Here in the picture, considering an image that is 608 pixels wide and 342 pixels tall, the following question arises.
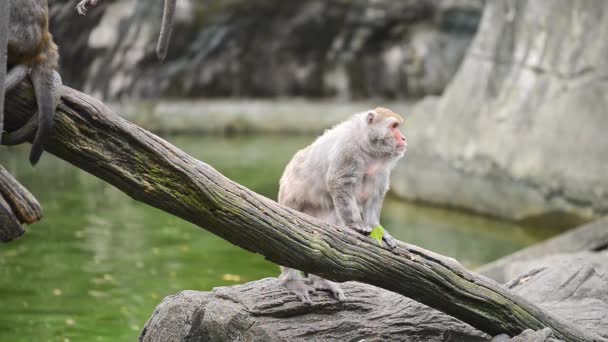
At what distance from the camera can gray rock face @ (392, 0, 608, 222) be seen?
410 inches

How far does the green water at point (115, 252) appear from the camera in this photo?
698cm

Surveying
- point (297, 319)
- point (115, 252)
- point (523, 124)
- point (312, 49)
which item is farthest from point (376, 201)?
point (312, 49)

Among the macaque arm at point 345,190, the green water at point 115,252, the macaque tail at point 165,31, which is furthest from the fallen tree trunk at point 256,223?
the green water at point 115,252

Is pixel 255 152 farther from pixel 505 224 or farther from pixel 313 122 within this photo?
pixel 505 224

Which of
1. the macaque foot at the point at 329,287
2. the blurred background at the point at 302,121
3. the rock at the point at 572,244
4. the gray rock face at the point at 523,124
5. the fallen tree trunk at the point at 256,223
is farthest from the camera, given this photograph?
the gray rock face at the point at 523,124

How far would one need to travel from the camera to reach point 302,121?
1780 cm

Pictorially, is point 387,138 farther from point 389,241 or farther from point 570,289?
point 570,289

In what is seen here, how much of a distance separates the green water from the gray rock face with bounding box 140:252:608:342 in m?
1.84

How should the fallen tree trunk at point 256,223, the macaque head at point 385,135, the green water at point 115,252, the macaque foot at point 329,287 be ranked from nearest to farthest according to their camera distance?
the fallen tree trunk at point 256,223 → the macaque head at point 385,135 → the macaque foot at point 329,287 → the green water at point 115,252

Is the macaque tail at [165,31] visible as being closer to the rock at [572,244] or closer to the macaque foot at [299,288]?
the macaque foot at [299,288]

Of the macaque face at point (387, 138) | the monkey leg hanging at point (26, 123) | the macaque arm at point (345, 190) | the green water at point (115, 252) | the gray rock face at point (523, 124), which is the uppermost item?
the gray rock face at point (523, 124)

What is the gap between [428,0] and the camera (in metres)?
17.8

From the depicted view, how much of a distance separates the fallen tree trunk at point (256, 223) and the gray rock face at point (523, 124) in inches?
227

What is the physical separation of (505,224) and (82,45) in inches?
309
